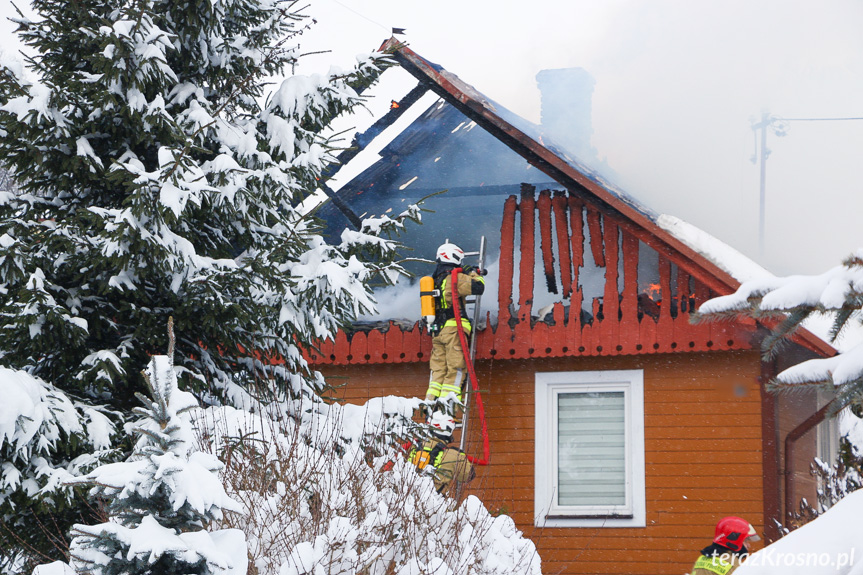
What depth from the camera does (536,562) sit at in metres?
6.11

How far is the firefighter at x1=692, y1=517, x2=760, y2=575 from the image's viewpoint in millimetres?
5746

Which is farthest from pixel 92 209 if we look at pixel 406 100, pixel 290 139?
pixel 406 100

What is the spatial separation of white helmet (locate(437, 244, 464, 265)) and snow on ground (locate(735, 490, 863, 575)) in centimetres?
806

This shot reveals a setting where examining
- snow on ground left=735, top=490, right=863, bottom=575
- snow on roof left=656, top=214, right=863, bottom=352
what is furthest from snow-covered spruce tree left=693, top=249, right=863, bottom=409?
snow on roof left=656, top=214, right=863, bottom=352

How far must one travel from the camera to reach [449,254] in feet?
32.2

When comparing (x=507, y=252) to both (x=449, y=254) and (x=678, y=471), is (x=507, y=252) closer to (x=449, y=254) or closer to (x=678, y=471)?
(x=449, y=254)

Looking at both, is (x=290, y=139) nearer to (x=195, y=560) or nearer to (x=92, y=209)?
(x=92, y=209)

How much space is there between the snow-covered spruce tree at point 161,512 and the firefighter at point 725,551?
4.13 meters

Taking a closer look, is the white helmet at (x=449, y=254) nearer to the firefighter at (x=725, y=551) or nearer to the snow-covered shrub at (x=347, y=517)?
the firefighter at (x=725, y=551)

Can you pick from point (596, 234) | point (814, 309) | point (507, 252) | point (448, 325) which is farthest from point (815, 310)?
point (507, 252)

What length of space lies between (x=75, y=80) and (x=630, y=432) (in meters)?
6.53

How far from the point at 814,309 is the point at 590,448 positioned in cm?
760

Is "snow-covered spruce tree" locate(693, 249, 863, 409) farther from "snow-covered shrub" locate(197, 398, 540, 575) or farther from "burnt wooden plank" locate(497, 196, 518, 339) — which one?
"burnt wooden plank" locate(497, 196, 518, 339)

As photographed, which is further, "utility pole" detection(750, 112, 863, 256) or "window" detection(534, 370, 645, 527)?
"utility pole" detection(750, 112, 863, 256)
